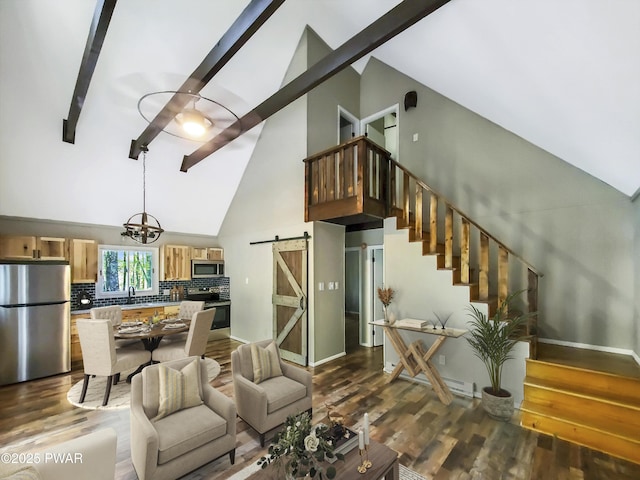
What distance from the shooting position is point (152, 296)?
6105mm

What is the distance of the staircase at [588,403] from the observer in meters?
2.50

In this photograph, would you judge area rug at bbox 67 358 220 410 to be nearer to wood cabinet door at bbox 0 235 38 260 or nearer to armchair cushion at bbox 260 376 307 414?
armchair cushion at bbox 260 376 307 414

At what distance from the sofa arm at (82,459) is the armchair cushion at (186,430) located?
1.33 feet

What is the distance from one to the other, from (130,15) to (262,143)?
8.56ft

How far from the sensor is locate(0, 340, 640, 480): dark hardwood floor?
2.26 meters

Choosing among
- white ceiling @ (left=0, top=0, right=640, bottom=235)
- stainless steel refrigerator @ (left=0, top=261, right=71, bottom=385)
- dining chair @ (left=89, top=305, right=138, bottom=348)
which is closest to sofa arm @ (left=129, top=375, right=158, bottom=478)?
dining chair @ (left=89, top=305, right=138, bottom=348)

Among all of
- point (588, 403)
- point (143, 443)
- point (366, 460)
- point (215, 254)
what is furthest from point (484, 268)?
point (215, 254)

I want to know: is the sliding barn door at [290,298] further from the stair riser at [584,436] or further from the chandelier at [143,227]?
the stair riser at [584,436]

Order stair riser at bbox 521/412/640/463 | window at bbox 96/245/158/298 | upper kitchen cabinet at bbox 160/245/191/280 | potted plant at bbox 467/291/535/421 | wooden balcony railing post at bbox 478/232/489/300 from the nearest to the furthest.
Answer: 1. stair riser at bbox 521/412/640/463
2. potted plant at bbox 467/291/535/421
3. wooden balcony railing post at bbox 478/232/489/300
4. window at bbox 96/245/158/298
5. upper kitchen cabinet at bbox 160/245/191/280

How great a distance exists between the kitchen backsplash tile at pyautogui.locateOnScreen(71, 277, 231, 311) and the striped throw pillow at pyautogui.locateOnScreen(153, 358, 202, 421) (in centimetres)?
417

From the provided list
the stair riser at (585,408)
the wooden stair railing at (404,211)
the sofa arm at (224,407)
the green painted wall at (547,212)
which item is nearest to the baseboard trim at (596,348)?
the green painted wall at (547,212)

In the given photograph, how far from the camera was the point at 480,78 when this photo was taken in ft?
10.6

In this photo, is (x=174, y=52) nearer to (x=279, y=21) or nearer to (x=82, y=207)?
(x=279, y=21)

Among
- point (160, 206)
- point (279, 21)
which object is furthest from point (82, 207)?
point (279, 21)
